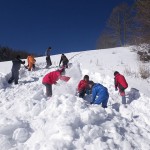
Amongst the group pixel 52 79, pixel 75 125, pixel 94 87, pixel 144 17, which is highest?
pixel 144 17

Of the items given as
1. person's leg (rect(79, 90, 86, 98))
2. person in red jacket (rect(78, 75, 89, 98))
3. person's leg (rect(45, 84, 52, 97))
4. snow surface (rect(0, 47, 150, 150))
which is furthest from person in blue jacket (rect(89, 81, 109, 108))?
person's leg (rect(45, 84, 52, 97))

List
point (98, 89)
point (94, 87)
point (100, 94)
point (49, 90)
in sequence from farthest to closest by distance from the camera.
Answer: point (49, 90), point (94, 87), point (98, 89), point (100, 94)

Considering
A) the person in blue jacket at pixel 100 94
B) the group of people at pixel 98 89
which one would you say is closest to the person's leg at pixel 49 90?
the group of people at pixel 98 89

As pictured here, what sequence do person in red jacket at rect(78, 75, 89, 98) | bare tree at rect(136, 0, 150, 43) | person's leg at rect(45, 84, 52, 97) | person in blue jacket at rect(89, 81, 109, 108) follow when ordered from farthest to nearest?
bare tree at rect(136, 0, 150, 43) → person's leg at rect(45, 84, 52, 97) → person in red jacket at rect(78, 75, 89, 98) → person in blue jacket at rect(89, 81, 109, 108)

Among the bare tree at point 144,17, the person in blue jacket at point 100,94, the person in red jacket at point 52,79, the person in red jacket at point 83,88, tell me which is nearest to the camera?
the person in blue jacket at point 100,94

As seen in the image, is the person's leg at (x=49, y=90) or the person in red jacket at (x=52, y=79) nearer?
the person's leg at (x=49, y=90)

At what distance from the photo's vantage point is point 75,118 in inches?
272

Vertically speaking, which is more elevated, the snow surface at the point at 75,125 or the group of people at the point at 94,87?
the group of people at the point at 94,87

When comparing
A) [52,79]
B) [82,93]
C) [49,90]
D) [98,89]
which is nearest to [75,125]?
[98,89]

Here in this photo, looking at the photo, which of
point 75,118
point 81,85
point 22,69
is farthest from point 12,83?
point 75,118

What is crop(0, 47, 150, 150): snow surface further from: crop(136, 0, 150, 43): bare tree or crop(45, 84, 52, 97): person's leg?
crop(136, 0, 150, 43): bare tree

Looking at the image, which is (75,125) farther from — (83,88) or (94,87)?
(83,88)

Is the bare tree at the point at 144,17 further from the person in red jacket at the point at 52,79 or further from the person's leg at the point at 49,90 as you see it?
the person's leg at the point at 49,90

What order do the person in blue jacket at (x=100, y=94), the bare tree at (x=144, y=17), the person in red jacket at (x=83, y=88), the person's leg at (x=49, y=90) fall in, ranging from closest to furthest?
1. the person in blue jacket at (x=100, y=94)
2. the person in red jacket at (x=83, y=88)
3. the person's leg at (x=49, y=90)
4. the bare tree at (x=144, y=17)
